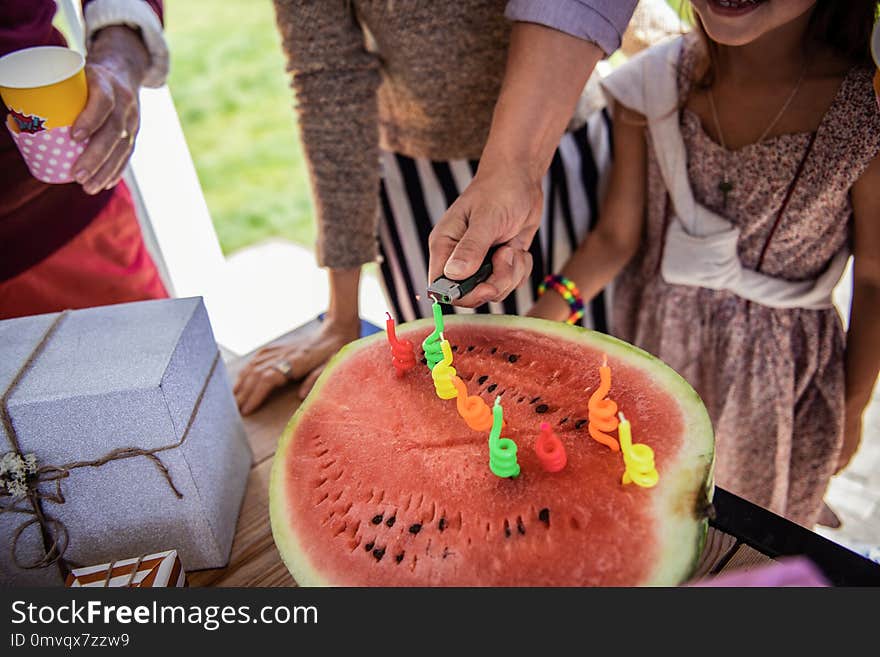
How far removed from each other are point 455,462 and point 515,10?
691 millimetres

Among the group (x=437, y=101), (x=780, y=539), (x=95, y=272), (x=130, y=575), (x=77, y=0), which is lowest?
(x=780, y=539)

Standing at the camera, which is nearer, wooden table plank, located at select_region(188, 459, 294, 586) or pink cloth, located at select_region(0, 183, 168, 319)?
wooden table plank, located at select_region(188, 459, 294, 586)

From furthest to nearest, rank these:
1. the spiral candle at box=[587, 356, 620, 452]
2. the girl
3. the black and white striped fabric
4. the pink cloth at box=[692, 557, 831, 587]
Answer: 1. the black and white striped fabric
2. the girl
3. the spiral candle at box=[587, 356, 620, 452]
4. the pink cloth at box=[692, 557, 831, 587]

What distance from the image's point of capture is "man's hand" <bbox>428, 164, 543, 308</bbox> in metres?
0.91

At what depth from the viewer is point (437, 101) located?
53.4 inches

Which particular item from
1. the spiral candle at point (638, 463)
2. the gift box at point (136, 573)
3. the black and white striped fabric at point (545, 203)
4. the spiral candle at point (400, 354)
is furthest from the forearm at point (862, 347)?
the gift box at point (136, 573)

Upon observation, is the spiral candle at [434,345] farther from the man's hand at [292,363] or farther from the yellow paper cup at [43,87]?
the yellow paper cup at [43,87]

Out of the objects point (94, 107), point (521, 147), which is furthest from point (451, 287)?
point (94, 107)

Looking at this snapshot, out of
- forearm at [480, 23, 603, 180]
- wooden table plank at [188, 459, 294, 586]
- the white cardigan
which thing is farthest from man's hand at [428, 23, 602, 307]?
wooden table plank at [188, 459, 294, 586]

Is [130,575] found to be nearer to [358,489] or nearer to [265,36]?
[358,489]

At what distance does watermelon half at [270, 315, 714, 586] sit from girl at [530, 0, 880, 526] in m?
0.48

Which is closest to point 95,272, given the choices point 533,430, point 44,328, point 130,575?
point 44,328

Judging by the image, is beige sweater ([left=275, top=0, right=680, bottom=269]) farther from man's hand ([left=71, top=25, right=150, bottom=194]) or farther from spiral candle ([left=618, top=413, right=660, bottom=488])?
spiral candle ([left=618, top=413, right=660, bottom=488])
